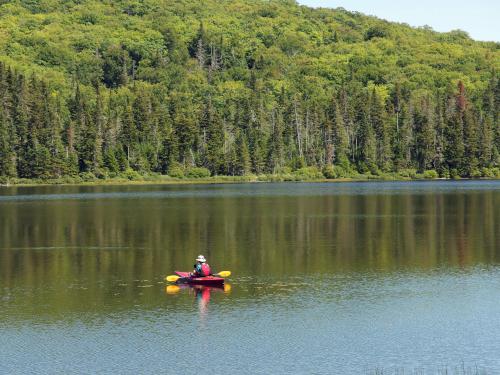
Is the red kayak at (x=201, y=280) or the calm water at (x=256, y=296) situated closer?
the calm water at (x=256, y=296)

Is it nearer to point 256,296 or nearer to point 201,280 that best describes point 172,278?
point 201,280

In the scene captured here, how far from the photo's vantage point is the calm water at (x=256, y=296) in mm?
38656

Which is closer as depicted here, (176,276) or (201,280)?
(201,280)

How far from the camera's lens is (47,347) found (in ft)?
133

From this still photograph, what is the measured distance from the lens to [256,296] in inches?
2034

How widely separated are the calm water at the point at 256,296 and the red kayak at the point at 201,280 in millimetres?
1176

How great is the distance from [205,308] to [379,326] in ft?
35.3

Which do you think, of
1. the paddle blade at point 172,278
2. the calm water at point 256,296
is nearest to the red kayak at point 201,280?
the paddle blade at point 172,278

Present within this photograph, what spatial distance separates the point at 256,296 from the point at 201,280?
18.1 feet

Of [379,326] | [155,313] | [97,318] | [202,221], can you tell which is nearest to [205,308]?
[155,313]

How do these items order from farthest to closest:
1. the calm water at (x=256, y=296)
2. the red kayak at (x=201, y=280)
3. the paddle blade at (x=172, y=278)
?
1. the paddle blade at (x=172, y=278)
2. the red kayak at (x=201, y=280)
3. the calm water at (x=256, y=296)

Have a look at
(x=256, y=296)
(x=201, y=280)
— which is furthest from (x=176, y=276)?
(x=256, y=296)

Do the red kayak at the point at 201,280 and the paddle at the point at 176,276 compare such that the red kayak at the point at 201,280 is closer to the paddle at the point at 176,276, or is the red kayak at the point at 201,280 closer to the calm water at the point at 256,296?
the paddle at the point at 176,276

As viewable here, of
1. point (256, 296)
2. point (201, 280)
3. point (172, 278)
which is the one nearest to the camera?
point (256, 296)
